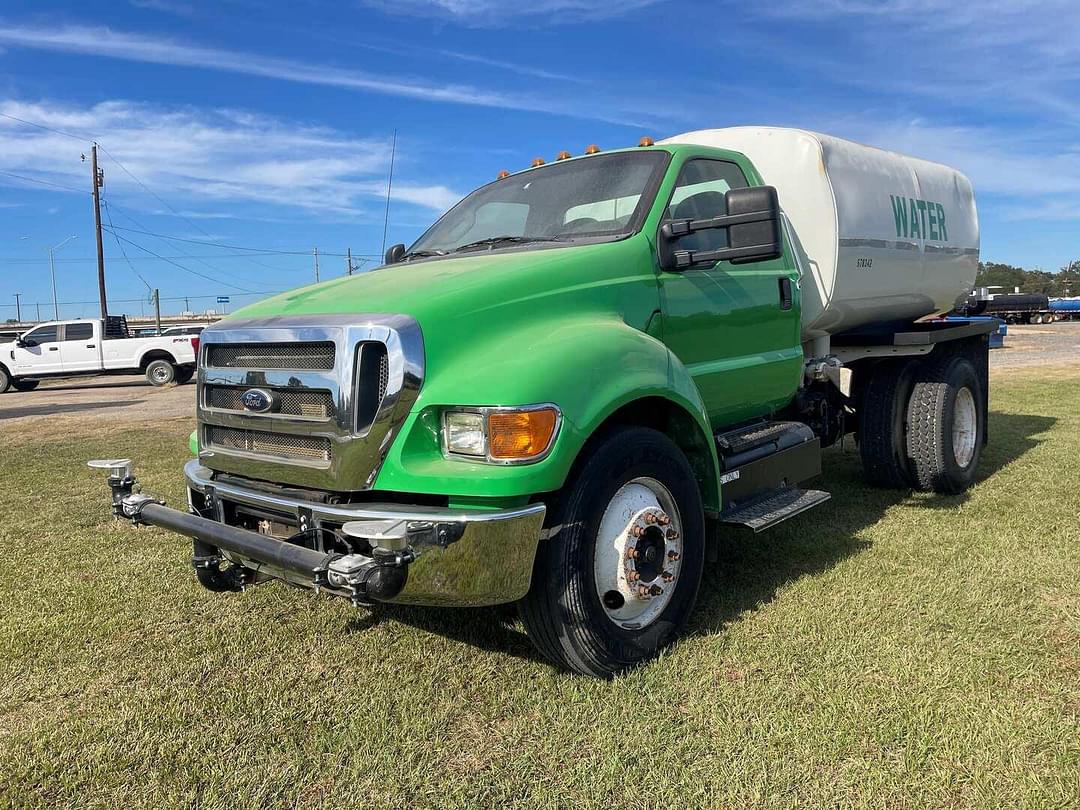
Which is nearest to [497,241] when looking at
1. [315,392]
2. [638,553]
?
[315,392]

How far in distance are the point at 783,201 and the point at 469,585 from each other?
137 inches

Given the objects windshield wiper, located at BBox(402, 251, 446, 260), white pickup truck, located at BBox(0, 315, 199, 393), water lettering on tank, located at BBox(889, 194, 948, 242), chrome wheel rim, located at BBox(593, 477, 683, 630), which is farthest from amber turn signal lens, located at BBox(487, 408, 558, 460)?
white pickup truck, located at BBox(0, 315, 199, 393)

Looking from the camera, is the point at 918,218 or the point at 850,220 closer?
the point at 850,220

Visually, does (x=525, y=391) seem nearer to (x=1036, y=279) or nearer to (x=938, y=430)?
(x=938, y=430)

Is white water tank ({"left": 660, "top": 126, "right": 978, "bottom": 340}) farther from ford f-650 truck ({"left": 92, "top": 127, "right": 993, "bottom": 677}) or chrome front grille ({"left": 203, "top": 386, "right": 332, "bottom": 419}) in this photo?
chrome front grille ({"left": 203, "top": 386, "right": 332, "bottom": 419})

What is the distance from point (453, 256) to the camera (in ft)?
13.6

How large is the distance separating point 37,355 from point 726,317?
21082 millimetres

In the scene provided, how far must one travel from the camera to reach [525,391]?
110 inches

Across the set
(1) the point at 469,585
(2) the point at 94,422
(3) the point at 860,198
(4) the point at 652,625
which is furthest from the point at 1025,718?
(2) the point at 94,422

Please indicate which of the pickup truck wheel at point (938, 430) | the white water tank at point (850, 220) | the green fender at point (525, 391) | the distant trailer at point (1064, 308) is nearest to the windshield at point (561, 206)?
the green fender at point (525, 391)

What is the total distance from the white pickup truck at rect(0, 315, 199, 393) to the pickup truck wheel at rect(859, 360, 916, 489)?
1790 cm

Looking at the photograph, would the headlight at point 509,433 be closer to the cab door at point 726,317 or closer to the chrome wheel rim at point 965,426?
the cab door at point 726,317

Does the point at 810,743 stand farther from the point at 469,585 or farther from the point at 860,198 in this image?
the point at 860,198

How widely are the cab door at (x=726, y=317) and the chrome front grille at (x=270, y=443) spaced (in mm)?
1713
